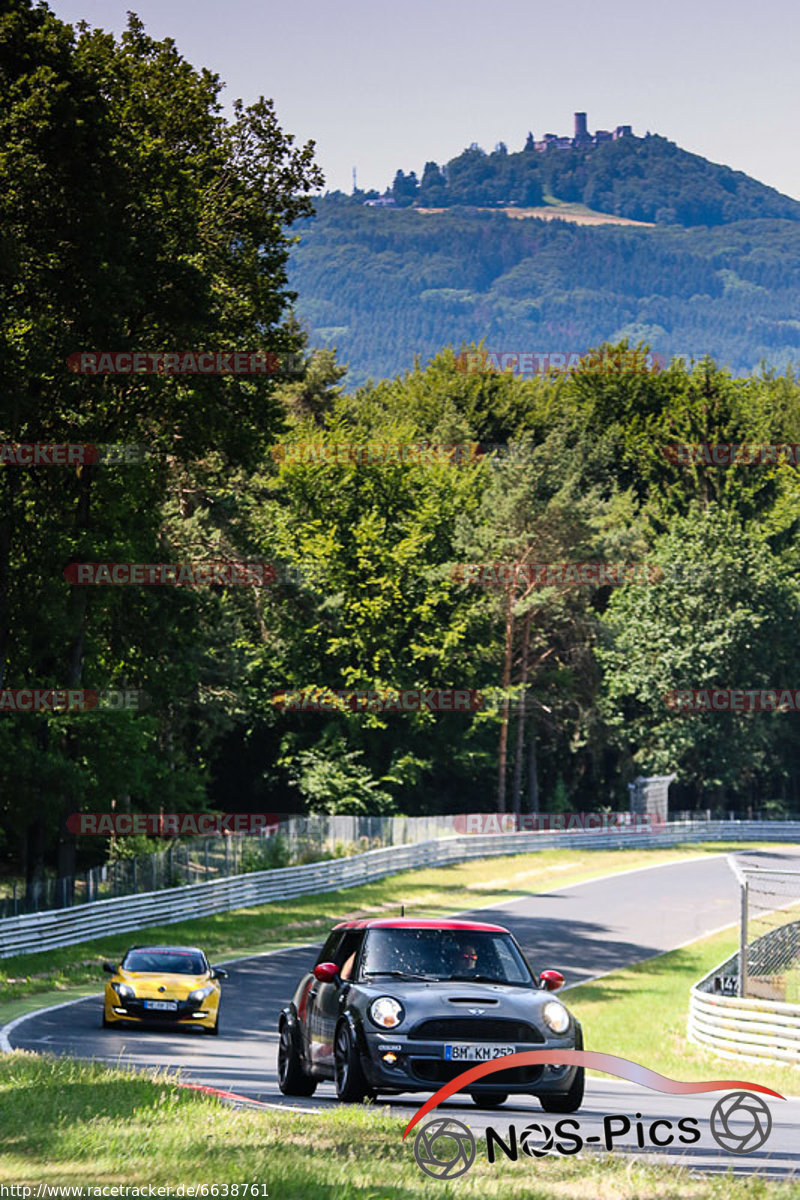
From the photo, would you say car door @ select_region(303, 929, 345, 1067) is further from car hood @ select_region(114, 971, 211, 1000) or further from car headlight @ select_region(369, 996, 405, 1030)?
car hood @ select_region(114, 971, 211, 1000)

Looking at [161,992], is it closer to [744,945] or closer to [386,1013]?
[744,945]

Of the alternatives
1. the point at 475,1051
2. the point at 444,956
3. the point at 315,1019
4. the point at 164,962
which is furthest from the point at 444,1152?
the point at 164,962

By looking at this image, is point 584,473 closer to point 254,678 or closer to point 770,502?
point 770,502

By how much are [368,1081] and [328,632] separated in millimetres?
62059

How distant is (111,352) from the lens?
34.7m

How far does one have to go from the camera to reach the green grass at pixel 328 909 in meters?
33.2

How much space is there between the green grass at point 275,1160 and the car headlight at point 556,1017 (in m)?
1.34

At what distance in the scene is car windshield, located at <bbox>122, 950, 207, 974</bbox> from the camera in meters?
24.5

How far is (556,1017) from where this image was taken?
11648 mm

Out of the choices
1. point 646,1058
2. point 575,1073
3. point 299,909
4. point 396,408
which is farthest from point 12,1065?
point 396,408

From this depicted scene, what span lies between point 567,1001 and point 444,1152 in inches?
991
